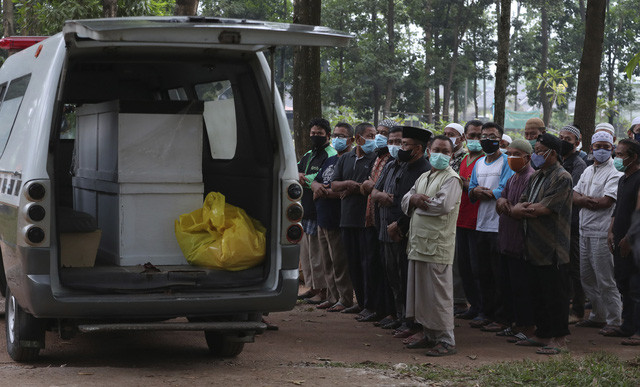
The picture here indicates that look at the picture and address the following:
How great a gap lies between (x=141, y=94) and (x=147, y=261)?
7.52ft

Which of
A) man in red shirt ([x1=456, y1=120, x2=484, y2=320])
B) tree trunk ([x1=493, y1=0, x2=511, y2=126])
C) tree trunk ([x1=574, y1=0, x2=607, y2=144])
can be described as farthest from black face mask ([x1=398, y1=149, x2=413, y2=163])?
tree trunk ([x1=574, y1=0, x2=607, y2=144])

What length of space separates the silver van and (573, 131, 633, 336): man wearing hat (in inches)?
150

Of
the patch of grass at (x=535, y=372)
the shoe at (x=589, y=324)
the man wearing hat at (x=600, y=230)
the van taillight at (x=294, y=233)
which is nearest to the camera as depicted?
the patch of grass at (x=535, y=372)

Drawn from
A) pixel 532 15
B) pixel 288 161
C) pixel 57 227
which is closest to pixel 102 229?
pixel 57 227

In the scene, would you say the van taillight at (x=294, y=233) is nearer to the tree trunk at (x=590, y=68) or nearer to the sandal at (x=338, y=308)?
the sandal at (x=338, y=308)

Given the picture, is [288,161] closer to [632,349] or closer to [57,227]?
[57,227]

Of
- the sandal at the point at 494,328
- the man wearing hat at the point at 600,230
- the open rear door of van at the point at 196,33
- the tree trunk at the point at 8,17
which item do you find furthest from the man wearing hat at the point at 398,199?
the tree trunk at the point at 8,17

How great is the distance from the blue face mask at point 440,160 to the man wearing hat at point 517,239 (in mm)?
752

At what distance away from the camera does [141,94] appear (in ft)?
28.9

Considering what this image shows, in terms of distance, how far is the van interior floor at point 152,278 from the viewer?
6.55 m

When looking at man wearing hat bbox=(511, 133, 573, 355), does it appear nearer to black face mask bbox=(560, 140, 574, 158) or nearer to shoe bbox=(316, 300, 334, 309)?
black face mask bbox=(560, 140, 574, 158)

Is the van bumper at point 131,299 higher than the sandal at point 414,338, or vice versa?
the van bumper at point 131,299

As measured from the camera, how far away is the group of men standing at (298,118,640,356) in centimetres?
803

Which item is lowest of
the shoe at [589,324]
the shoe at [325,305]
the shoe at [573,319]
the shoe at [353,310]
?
the shoe at [325,305]
